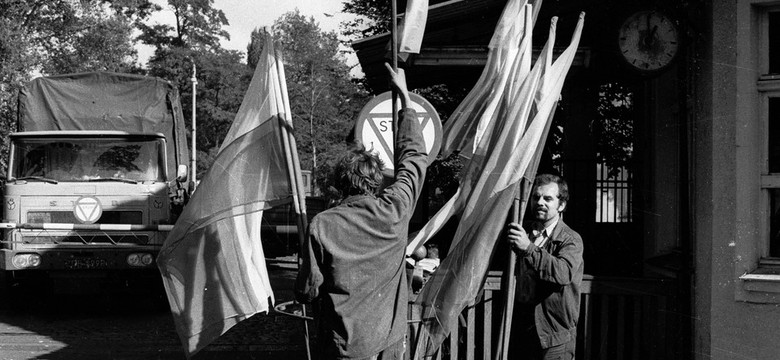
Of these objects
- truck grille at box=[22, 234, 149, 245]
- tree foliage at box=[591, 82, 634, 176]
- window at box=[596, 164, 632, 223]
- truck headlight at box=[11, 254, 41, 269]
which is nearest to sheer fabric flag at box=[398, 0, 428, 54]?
window at box=[596, 164, 632, 223]

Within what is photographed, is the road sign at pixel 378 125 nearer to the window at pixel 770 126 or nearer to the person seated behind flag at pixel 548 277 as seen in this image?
the person seated behind flag at pixel 548 277

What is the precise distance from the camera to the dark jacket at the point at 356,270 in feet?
12.9

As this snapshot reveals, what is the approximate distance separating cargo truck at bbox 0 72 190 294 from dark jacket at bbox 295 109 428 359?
27.0 feet

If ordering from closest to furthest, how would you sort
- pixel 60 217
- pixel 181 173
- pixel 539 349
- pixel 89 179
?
pixel 539 349 → pixel 60 217 → pixel 89 179 → pixel 181 173

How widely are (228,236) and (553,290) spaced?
188 centimetres

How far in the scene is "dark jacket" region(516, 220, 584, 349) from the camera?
15.1 feet

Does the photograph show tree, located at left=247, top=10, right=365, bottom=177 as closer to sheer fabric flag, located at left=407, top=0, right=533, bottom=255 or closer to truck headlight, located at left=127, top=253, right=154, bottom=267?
truck headlight, located at left=127, top=253, right=154, bottom=267

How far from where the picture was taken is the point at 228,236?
5.01 m

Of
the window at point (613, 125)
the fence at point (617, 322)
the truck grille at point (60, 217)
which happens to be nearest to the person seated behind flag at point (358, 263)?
the fence at point (617, 322)

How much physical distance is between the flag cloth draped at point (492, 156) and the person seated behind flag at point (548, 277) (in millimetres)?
237

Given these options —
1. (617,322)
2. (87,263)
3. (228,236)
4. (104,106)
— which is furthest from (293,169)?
(104,106)

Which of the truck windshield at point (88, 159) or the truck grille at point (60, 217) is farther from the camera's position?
the truck windshield at point (88, 159)

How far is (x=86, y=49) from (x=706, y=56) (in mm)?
30378

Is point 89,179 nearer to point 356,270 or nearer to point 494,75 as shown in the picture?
point 494,75
